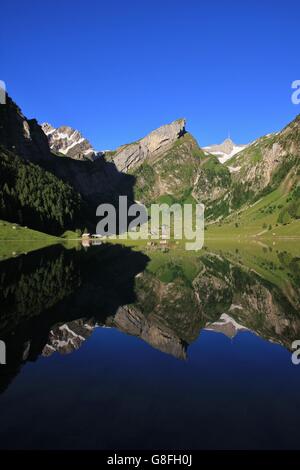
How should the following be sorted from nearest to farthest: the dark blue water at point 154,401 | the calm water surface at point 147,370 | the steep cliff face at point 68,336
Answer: the dark blue water at point 154,401 → the calm water surface at point 147,370 → the steep cliff face at point 68,336

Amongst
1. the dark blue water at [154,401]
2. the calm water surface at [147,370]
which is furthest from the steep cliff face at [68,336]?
the dark blue water at [154,401]

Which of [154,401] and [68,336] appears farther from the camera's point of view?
[68,336]

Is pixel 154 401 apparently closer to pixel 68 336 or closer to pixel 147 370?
pixel 147 370

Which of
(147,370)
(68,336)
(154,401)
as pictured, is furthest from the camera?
(68,336)

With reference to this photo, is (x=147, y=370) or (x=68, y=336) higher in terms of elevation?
(x=68, y=336)

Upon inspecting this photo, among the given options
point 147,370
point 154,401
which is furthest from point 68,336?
point 154,401

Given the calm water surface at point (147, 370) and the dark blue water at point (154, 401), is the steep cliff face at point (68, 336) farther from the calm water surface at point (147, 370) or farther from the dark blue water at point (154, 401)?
the dark blue water at point (154, 401)

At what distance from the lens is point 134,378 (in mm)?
20734

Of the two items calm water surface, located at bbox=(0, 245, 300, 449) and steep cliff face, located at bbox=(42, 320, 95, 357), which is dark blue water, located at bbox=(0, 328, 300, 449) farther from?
steep cliff face, located at bbox=(42, 320, 95, 357)

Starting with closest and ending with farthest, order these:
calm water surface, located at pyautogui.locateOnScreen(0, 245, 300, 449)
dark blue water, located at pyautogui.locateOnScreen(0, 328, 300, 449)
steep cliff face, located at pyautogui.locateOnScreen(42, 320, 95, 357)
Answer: dark blue water, located at pyautogui.locateOnScreen(0, 328, 300, 449) < calm water surface, located at pyautogui.locateOnScreen(0, 245, 300, 449) < steep cliff face, located at pyautogui.locateOnScreen(42, 320, 95, 357)

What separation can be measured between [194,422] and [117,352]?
1093cm

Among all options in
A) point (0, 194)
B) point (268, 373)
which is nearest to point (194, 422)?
point (268, 373)

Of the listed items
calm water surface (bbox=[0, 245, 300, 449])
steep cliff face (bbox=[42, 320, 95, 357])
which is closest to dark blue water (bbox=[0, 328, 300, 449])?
calm water surface (bbox=[0, 245, 300, 449])
